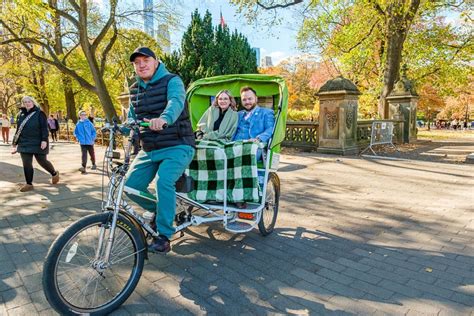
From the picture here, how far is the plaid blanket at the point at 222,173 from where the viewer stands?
3.82 meters

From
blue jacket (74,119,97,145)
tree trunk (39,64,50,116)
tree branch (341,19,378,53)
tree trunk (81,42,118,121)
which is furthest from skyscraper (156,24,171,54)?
tree trunk (39,64,50,116)

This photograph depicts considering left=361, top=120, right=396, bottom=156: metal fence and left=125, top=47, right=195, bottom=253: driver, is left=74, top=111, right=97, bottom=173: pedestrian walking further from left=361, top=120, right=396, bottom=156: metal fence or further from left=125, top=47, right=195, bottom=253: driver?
left=361, top=120, right=396, bottom=156: metal fence

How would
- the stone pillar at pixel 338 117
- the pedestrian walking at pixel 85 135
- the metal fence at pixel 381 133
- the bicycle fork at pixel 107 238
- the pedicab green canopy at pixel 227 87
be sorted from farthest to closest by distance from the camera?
the metal fence at pixel 381 133 < the stone pillar at pixel 338 117 < the pedestrian walking at pixel 85 135 < the pedicab green canopy at pixel 227 87 < the bicycle fork at pixel 107 238

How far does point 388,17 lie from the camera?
16141 mm

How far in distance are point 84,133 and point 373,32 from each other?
1669 cm

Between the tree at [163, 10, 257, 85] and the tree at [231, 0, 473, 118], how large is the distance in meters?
3.52

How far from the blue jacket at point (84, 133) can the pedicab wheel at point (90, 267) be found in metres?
7.14

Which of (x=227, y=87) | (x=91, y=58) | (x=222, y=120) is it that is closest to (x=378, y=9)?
(x=91, y=58)

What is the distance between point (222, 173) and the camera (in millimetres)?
3859

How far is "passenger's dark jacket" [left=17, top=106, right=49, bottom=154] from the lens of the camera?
22.4ft

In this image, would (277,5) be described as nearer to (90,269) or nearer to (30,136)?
(30,136)

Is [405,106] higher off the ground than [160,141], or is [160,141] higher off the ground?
[405,106]

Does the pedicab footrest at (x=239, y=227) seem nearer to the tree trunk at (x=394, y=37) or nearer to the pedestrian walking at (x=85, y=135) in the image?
the pedestrian walking at (x=85, y=135)

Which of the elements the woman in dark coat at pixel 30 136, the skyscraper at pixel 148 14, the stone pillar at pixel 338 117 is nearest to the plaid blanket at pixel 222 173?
the woman in dark coat at pixel 30 136
